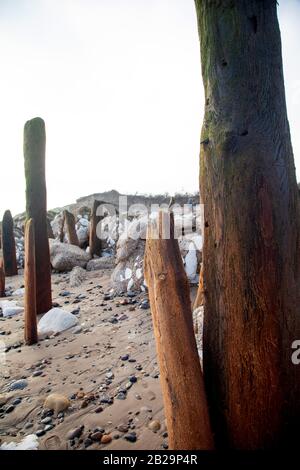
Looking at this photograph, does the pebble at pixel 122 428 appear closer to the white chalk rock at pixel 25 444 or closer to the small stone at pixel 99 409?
the small stone at pixel 99 409

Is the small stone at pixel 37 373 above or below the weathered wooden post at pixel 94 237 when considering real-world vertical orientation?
below

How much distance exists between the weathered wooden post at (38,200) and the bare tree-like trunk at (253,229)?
4.21 m

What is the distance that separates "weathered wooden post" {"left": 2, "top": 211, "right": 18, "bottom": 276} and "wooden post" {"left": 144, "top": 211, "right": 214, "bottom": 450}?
914cm

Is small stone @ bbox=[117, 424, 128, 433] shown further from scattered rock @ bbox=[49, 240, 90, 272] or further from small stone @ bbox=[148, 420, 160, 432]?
scattered rock @ bbox=[49, 240, 90, 272]

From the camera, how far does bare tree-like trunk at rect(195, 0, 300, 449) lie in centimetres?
147

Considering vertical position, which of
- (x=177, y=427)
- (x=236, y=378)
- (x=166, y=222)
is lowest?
(x=177, y=427)

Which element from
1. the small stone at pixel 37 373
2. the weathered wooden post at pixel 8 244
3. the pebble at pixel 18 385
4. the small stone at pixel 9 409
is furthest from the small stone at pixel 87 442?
the weathered wooden post at pixel 8 244

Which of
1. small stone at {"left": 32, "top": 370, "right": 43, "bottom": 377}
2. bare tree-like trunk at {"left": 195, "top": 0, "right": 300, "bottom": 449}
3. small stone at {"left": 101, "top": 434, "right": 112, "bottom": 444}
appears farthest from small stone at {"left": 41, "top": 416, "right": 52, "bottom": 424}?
bare tree-like trunk at {"left": 195, "top": 0, "right": 300, "bottom": 449}

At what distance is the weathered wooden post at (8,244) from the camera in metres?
9.33

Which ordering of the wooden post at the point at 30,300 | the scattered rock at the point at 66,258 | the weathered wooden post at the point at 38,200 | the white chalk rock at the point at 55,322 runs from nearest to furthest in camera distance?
the wooden post at the point at 30,300 < the white chalk rock at the point at 55,322 < the weathered wooden post at the point at 38,200 < the scattered rock at the point at 66,258
